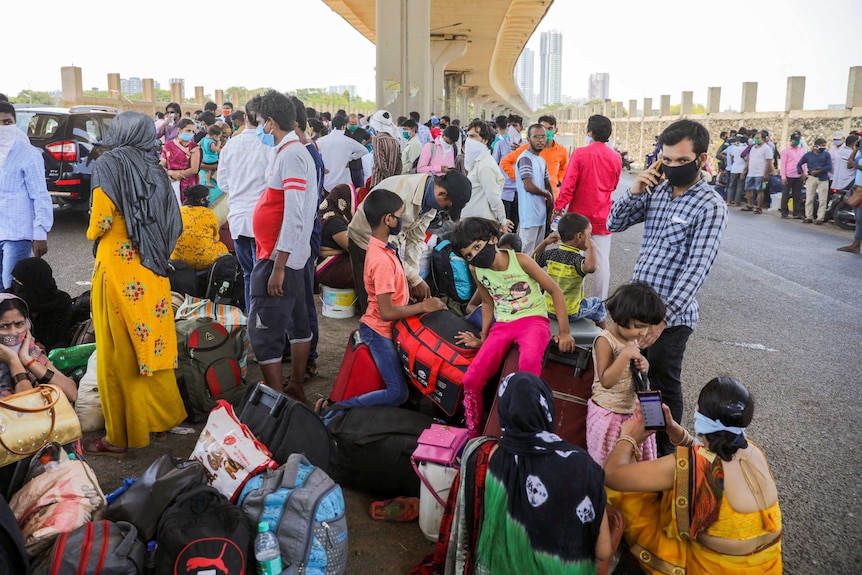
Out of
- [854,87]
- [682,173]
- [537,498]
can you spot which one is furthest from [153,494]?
[854,87]

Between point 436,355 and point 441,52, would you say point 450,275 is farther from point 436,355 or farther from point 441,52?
point 441,52

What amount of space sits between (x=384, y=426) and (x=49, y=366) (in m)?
1.76

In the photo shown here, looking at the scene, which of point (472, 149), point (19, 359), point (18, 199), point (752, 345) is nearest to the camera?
point (19, 359)

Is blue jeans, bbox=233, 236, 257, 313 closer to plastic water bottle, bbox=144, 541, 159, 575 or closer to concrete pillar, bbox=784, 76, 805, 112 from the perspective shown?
plastic water bottle, bbox=144, 541, 159, 575

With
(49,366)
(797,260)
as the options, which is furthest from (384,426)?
(797,260)

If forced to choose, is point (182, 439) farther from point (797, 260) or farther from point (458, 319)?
point (797, 260)

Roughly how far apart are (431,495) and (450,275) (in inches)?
136

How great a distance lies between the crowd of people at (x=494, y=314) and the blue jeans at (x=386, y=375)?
0.5 inches

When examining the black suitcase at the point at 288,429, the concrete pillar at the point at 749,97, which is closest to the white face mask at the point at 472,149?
the black suitcase at the point at 288,429

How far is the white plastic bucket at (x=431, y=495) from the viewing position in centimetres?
321

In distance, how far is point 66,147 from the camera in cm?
1098

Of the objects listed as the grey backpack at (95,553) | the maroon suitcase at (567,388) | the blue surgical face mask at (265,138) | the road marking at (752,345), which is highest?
the blue surgical face mask at (265,138)

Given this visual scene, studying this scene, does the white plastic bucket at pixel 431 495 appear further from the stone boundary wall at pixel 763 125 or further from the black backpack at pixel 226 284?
the stone boundary wall at pixel 763 125

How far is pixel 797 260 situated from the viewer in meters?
10.7
